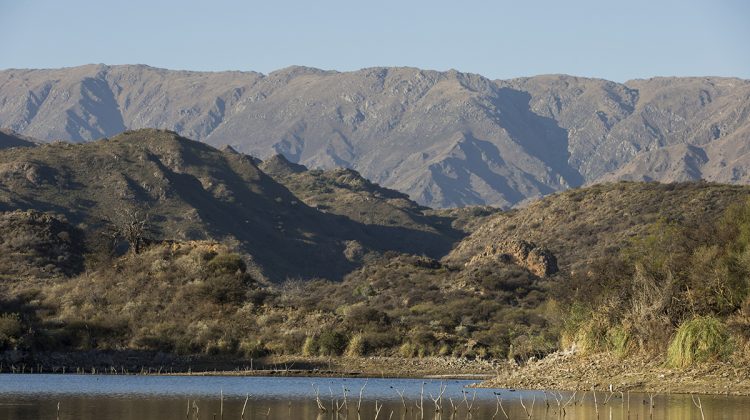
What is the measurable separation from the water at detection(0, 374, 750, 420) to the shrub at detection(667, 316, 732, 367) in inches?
105

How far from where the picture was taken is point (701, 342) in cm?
5816

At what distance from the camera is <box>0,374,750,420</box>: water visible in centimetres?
4978

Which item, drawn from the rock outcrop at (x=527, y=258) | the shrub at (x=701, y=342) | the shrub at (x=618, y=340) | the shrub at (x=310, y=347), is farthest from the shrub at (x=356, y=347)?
the rock outcrop at (x=527, y=258)

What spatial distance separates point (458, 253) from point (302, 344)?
88.9 metres

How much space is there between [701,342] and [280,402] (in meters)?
18.3

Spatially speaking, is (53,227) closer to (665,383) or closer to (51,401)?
(51,401)

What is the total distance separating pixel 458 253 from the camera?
175 m

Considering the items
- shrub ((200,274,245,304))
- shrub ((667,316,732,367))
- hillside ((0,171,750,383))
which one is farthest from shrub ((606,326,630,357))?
shrub ((200,274,245,304))

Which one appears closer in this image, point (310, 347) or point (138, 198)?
point (310, 347)

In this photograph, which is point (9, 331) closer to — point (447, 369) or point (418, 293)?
point (447, 369)

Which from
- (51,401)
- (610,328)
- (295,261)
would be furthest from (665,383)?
(295,261)

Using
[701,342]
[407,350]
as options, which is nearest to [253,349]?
[407,350]

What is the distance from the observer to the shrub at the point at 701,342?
58094 millimetres

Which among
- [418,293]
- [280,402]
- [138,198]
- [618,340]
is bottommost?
[280,402]
